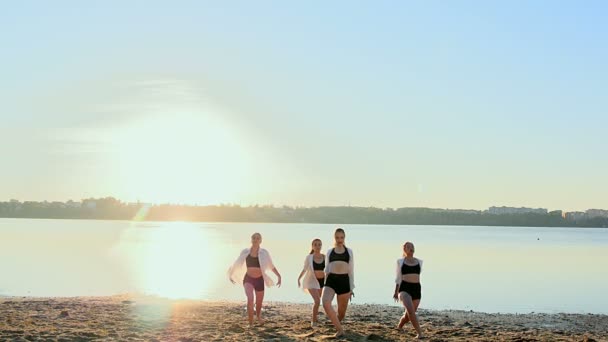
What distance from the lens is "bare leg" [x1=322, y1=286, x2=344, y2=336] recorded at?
1243 cm

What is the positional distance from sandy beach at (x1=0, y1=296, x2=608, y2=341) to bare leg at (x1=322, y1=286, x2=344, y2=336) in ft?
0.87

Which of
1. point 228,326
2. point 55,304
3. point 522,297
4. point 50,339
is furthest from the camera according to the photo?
point 522,297

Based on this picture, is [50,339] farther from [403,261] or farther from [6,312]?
[403,261]

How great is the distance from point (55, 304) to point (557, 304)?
715 inches

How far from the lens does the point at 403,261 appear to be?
12781mm

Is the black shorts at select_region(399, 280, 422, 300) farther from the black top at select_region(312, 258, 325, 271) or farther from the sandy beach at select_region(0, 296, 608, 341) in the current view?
the black top at select_region(312, 258, 325, 271)

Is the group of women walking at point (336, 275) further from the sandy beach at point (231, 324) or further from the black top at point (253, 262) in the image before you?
the sandy beach at point (231, 324)

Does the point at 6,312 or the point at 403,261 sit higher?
the point at 403,261

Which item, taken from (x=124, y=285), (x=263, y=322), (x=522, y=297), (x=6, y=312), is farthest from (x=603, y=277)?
(x=6, y=312)

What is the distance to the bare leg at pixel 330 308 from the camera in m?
12.4

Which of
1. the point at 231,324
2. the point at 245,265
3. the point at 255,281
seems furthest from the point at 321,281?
the point at 231,324

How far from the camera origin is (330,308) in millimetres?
12492

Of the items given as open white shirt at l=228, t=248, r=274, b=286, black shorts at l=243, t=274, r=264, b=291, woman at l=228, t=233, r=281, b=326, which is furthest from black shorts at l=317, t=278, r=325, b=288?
black shorts at l=243, t=274, r=264, b=291

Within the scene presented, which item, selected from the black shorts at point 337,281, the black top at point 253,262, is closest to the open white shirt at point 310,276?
the black shorts at point 337,281
